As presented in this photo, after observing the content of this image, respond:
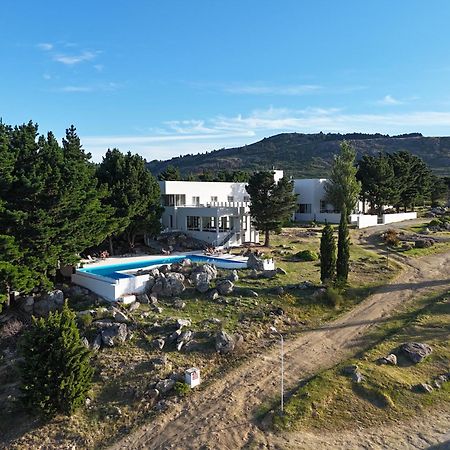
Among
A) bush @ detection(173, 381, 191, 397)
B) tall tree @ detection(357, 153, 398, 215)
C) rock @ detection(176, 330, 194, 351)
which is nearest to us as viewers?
bush @ detection(173, 381, 191, 397)

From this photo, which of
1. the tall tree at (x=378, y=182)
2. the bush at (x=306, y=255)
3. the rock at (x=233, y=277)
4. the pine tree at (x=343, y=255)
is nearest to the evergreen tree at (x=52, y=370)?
the rock at (x=233, y=277)

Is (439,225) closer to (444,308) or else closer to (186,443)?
(444,308)

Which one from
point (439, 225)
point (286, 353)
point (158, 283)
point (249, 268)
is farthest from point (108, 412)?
point (439, 225)

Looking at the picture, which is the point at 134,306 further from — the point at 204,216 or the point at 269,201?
the point at 204,216

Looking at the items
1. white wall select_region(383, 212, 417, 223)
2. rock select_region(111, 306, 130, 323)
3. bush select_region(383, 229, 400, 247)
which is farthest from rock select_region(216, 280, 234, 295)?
white wall select_region(383, 212, 417, 223)

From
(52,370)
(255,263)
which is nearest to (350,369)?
(52,370)

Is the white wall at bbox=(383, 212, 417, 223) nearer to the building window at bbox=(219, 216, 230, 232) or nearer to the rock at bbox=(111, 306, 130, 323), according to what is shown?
the building window at bbox=(219, 216, 230, 232)

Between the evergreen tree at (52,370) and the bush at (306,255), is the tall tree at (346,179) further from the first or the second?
the evergreen tree at (52,370)
